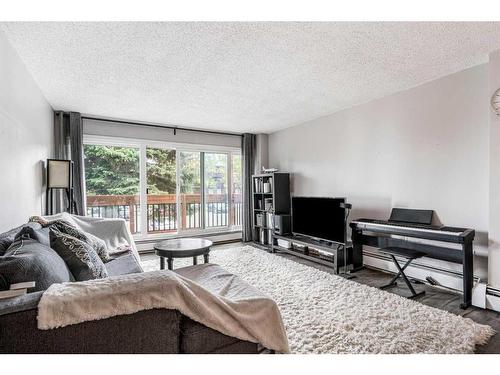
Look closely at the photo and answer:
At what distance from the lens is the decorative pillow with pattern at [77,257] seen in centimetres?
166

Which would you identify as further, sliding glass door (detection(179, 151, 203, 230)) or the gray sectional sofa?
sliding glass door (detection(179, 151, 203, 230))

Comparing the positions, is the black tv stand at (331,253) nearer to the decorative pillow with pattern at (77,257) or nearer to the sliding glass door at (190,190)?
the sliding glass door at (190,190)

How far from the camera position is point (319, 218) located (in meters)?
3.77

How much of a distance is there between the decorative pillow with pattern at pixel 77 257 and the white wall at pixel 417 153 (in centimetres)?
320

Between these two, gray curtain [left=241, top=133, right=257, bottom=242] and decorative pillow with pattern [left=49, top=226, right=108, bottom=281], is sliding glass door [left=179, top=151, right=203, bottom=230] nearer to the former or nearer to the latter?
gray curtain [left=241, top=133, right=257, bottom=242]

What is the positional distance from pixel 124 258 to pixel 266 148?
12.2ft

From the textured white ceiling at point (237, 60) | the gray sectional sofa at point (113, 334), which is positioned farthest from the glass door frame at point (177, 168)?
the gray sectional sofa at point (113, 334)

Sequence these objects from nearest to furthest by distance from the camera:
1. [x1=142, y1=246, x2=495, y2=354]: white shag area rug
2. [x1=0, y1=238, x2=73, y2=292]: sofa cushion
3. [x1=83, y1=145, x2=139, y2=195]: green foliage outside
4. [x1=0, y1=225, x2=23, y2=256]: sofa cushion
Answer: [x1=0, y1=238, x2=73, y2=292]: sofa cushion < [x1=0, y1=225, x2=23, y2=256]: sofa cushion < [x1=142, y1=246, x2=495, y2=354]: white shag area rug < [x1=83, y1=145, x2=139, y2=195]: green foliage outside

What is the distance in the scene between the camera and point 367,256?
3.57m

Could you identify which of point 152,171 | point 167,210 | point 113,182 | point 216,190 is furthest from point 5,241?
point 216,190

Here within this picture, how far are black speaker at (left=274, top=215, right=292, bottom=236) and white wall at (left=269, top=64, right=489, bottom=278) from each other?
615 mm

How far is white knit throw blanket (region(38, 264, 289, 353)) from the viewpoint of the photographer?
966 millimetres

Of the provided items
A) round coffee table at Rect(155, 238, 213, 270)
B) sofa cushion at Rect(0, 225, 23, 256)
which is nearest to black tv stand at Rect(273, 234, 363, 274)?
round coffee table at Rect(155, 238, 213, 270)
